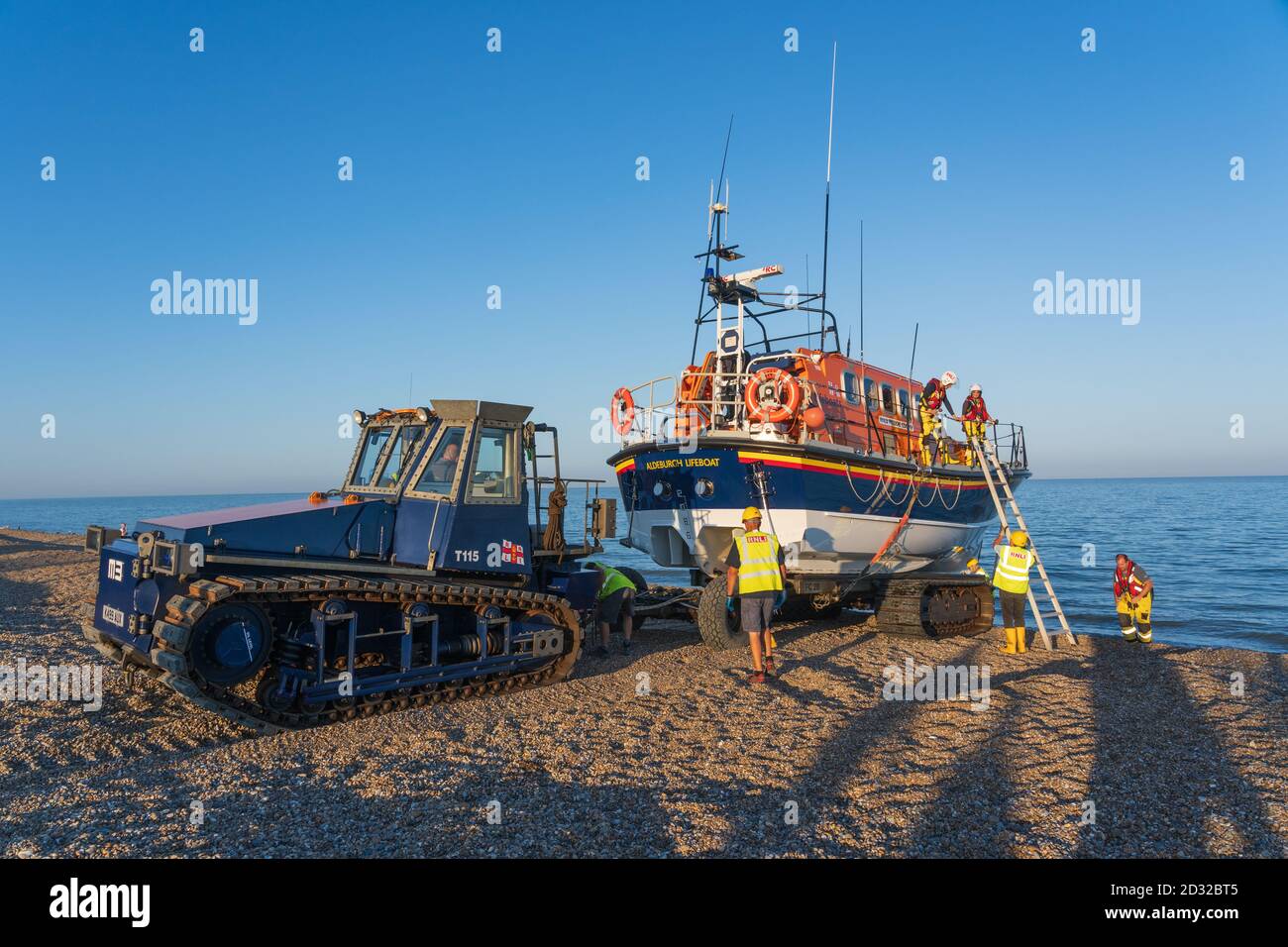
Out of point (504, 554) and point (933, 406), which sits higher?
point (933, 406)

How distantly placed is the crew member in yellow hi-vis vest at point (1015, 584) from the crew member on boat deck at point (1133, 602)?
1922 mm

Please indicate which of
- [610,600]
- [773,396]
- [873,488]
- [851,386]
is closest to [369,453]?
[610,600]

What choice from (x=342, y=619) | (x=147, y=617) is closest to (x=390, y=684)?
(x=342, y=619)

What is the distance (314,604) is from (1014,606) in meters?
9.91

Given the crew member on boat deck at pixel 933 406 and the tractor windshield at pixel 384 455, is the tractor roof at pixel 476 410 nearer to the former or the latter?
the tractor windshield at pixel 384 455

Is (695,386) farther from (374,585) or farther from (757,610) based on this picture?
(374,585)

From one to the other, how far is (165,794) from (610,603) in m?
6.29

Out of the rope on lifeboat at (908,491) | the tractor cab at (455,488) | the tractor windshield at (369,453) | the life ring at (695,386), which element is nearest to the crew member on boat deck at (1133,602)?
the rope on lifeboat at (908,491)

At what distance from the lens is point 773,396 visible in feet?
41.5

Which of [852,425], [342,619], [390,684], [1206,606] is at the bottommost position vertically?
[1206,606]

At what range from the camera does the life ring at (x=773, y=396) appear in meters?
12.3

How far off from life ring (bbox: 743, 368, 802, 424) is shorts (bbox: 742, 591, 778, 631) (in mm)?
3486

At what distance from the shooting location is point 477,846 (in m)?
4.74
